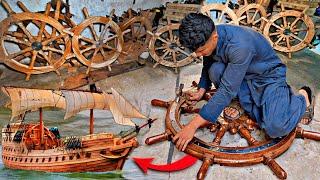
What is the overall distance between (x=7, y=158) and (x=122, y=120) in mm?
647

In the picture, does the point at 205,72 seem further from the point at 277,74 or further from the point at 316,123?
the point at 316,123

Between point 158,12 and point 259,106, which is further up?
point 158,12

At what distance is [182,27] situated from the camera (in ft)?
6.89

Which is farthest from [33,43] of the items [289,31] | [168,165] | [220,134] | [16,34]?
[289,31]

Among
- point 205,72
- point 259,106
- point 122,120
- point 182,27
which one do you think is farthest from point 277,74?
point 122,120

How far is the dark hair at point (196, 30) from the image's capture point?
6.77 ft

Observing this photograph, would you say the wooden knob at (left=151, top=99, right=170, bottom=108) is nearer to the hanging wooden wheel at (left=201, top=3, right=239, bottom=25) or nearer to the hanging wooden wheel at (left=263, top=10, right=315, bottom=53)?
the hanging wooden wheel at (left=201, top=3, right=239, bottom=25)

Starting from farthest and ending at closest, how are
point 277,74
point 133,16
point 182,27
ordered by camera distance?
point 133,16 < point 277,74 < point 182,27

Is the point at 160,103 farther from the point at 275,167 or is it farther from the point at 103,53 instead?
the point at 275,167

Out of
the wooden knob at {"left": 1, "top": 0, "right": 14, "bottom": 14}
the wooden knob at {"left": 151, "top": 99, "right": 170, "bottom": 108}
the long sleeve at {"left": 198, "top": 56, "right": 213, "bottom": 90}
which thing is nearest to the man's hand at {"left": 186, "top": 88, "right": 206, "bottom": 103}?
the long sleeve at {"left": 198, "top": 56, "right": 213, "bottom": 90}

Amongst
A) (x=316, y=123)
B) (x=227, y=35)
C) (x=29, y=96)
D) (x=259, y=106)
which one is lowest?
(x=316, y=123)

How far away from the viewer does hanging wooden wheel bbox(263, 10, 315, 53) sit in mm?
3646

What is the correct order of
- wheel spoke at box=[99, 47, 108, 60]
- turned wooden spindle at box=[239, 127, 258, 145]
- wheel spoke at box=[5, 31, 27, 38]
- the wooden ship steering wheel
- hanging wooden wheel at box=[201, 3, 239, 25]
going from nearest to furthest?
the wooden ship steering wheel, turned wooden spindle at box=[239, 127, 258, 145], wheel spoke at box=[5, 31, 27, 38], wheel spoke at box=[99, 47, 108, 60], hanging wooden wheel at box=[201, 3, 239, 25]

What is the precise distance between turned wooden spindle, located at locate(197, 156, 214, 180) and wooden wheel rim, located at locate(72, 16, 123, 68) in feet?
3.81
